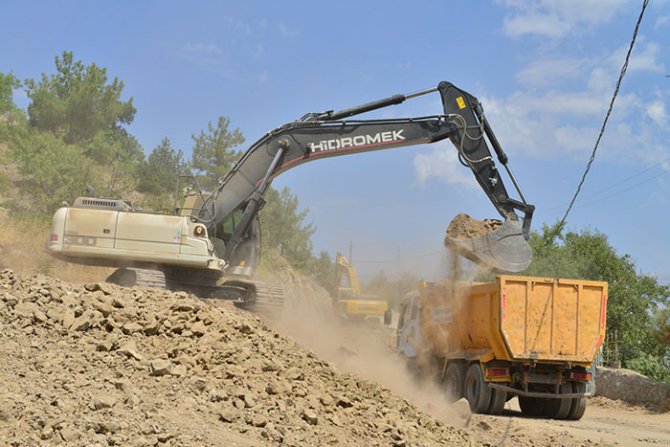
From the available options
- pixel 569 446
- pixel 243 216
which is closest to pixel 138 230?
pixel 243 216

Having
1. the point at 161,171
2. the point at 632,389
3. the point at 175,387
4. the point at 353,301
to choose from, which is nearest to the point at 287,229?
the point at 161,171

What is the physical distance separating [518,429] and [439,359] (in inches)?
187

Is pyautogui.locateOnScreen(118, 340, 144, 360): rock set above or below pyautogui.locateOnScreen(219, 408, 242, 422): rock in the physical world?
above

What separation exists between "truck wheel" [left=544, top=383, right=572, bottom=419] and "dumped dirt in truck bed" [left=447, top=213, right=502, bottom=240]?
3282 mm

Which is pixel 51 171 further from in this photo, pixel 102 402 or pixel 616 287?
pixel 102 402

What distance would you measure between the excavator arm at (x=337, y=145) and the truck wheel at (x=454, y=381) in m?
3.49

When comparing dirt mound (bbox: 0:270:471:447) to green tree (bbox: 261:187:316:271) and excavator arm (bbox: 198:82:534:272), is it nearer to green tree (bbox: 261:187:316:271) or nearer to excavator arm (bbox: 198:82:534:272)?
excavator arm (bbox: 198:82:534:272)

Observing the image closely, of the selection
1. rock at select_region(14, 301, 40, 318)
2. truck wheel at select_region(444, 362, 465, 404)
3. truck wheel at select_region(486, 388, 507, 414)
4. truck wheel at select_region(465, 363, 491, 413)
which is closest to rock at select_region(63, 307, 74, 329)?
rock at select_region(14, 301, 40, 318)

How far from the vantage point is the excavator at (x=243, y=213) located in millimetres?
14578

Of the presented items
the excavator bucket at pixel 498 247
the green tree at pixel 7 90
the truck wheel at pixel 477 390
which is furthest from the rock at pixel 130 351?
the green tree at pixel 7 90

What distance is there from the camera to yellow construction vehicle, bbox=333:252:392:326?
33312 mm

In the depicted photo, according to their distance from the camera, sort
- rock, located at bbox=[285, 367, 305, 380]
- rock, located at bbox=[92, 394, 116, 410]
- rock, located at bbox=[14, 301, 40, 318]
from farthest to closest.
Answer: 1. rock, located at bbox=[14, 301, 40, 318]
2. rock, located at bbox=[285, 367, 305, 380]
3. rock, located at bbox=[92, 394, 116, 410]

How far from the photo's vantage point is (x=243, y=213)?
51.9 feet

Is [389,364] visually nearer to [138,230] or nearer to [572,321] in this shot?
[572,321]
